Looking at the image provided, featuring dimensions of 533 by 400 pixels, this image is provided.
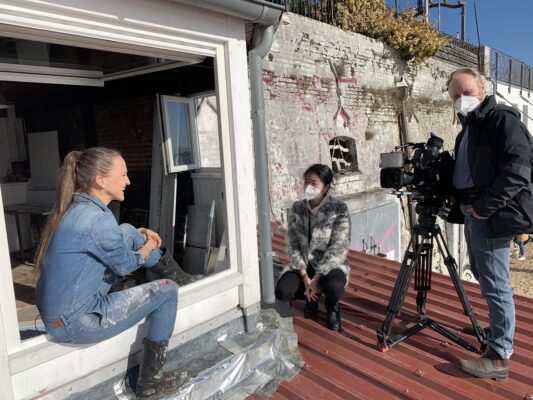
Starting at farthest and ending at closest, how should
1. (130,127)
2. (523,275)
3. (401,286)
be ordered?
(523,275) < (130,127) < (401,286)

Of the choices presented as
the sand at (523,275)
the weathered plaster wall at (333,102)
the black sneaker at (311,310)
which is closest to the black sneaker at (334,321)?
the black sneaker at (311,310)

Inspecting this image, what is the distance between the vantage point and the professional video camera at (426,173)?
2.59 meters

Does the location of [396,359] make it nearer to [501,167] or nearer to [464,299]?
[464,299]

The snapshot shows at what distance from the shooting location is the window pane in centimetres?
448

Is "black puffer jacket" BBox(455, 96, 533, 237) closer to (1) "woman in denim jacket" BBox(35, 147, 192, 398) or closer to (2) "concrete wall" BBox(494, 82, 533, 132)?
(1) "woman in denim jacket" BBox(35, 147, 192, 398)

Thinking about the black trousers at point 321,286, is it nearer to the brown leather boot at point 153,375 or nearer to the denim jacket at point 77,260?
the brown leather boot at point 153,375

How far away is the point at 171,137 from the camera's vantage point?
4.49 m

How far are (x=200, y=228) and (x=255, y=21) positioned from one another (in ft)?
8.02

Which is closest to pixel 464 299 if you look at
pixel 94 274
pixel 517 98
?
pixel 94 274

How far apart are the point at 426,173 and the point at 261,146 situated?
1119 mm

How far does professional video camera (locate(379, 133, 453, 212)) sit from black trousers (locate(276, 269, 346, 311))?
806 millimetres

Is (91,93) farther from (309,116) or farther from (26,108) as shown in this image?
(309,116)

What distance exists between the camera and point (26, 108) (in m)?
6.18

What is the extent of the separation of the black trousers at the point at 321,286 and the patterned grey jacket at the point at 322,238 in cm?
5
